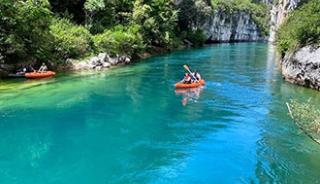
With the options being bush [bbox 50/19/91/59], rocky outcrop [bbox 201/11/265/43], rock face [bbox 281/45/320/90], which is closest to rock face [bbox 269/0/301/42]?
rocky outcrop [bbox 201/11/265/43]

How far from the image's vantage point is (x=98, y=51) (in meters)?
45.8

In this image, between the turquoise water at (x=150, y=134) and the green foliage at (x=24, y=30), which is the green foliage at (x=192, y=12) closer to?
the green foliage at (x=24, y=30)

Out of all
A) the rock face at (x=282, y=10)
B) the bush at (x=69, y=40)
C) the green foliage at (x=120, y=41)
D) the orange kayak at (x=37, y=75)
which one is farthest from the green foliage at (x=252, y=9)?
the orange kayak at (x=37, y=75)

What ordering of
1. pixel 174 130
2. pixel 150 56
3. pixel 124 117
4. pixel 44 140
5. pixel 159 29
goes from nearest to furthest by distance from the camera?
1. pixel 44 140
2. pixel 174 130
3. pixel 124 117
4. pixel 150 56
5. pixel 159 29

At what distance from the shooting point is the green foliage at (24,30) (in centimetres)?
3594

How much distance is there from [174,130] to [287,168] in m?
6.63

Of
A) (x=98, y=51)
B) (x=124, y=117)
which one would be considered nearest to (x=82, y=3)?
(x=98, y=51)

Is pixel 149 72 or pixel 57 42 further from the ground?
pixel 57 42

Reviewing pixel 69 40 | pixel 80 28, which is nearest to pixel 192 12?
pixel 80 28

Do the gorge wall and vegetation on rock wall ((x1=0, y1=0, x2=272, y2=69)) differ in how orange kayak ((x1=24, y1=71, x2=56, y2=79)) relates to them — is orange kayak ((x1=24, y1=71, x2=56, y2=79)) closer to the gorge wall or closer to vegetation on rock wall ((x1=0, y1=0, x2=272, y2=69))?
vegetation on rock wall ((x1=0, y1=0, x2=272, y2=69))

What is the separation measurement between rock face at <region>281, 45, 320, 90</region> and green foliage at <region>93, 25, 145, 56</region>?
19.9 metres

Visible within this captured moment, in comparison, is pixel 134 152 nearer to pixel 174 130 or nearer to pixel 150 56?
pixel 174 130

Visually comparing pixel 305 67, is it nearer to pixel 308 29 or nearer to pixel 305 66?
pixel 305 66

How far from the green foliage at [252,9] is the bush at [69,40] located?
68865 millimetres
